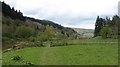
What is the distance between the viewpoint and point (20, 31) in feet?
264

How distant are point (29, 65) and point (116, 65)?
700 cm

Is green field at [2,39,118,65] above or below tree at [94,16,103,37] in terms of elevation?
below

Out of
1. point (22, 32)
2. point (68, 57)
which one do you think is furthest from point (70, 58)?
point (22, 32)

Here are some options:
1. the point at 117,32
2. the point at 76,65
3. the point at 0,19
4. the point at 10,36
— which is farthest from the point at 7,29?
the point at 76,65

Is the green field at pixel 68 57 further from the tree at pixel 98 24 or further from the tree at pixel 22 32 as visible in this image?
the tree at pixel 98 24

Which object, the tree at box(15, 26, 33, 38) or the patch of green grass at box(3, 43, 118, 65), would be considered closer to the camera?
the patch of green grass at box(3, 43, 118, 65)

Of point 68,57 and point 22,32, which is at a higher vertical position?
point 22,32

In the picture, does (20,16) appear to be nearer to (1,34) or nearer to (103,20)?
(103,20)

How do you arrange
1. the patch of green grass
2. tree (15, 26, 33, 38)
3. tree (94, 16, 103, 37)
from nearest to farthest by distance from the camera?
the patch of green grass → tree (15, 26, 33, 38) → tree (94, 16, 103, 37)

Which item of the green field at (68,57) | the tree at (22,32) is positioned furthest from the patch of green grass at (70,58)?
the tree at (22,32)

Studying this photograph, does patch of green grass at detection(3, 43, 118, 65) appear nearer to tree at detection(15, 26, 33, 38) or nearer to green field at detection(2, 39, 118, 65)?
green field at detection(2, 39, 118, 65)

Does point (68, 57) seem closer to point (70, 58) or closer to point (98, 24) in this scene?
point (70, 58)

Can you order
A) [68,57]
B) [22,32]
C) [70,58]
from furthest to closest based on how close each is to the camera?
[22,32], [68,57], [70,58]

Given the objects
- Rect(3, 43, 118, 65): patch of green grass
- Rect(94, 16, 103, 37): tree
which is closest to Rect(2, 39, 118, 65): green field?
Rect(3, 43, 118, 65): patch of green grass
